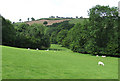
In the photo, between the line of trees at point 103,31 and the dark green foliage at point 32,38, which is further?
the dark green foliage at point 32,38

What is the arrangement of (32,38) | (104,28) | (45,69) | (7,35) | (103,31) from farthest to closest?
(32,38) < (7,35) < (104,28) < (103,31) < (45,69)

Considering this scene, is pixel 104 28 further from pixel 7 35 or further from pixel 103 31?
pixel 7 35

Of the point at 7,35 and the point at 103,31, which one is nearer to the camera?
the point at 103,31

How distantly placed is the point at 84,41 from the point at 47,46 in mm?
28186

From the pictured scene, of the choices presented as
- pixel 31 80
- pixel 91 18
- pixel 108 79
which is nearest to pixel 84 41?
pixel 91 18

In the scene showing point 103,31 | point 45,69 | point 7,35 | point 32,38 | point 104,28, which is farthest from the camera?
point 32,38

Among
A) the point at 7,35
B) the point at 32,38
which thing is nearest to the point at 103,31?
the point at 7,35

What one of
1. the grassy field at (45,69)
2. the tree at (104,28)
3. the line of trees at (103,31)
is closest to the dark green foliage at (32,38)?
the line of trees at (103,31)

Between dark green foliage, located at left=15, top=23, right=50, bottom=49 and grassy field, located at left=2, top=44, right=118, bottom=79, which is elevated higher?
grassy field, located at left=2, top=44, right=118, bottom=79

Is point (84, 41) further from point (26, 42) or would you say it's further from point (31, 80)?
point (31, 80)

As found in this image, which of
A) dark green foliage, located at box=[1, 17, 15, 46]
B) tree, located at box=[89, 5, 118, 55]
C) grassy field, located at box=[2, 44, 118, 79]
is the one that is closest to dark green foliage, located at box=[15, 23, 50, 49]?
dark green foliage, located at box=[1, 17, 15, 46]

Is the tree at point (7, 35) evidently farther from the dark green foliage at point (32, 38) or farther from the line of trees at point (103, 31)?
the line of trees at point (103, 31)

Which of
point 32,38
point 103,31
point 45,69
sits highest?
point 103,31

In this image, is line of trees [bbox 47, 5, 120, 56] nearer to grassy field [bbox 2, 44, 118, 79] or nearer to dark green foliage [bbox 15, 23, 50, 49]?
dark green foliage [bbox 15, 23, 50, 49]
